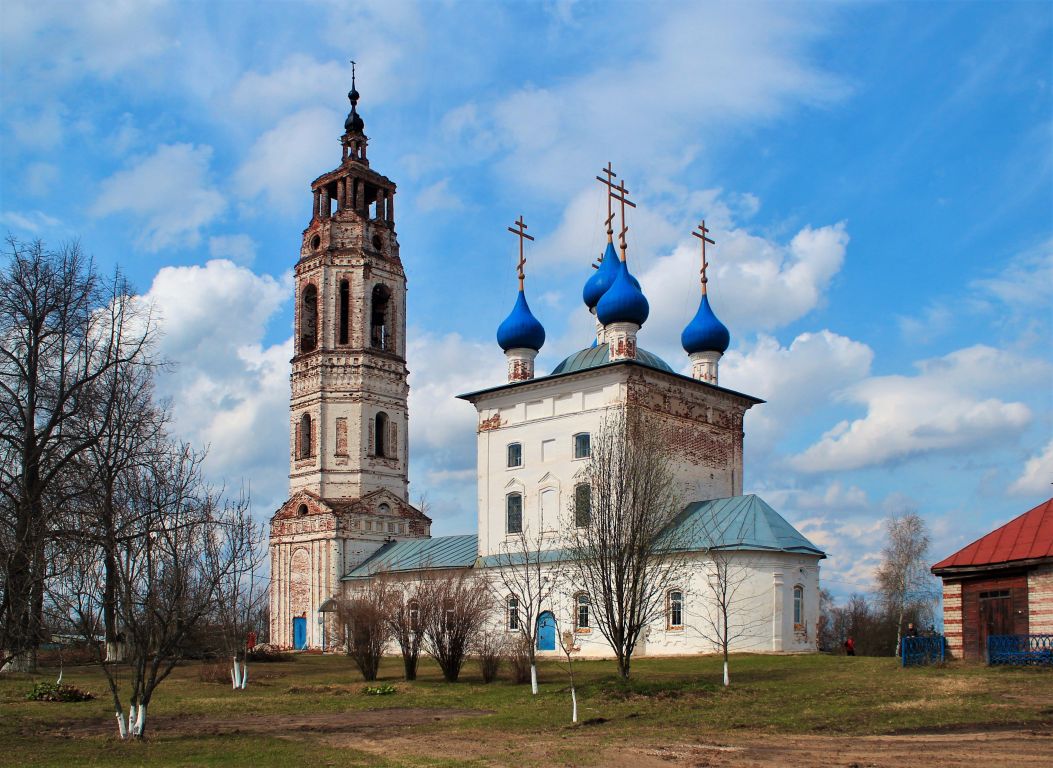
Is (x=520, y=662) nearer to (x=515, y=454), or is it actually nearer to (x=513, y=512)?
(x=513, y=512)

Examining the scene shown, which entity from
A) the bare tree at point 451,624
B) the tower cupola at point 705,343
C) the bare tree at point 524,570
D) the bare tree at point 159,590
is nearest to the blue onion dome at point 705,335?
the tower cupola at point 705,343

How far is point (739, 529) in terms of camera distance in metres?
28.7

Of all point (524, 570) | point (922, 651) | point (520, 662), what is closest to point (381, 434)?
point (524, 570)

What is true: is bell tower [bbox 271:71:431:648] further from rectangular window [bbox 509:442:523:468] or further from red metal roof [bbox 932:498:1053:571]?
red metal roof [bbox 932:498:1053:571]

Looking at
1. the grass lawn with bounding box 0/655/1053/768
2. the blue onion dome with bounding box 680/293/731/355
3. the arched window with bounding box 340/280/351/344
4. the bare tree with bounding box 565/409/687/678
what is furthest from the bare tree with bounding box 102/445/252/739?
the arched window with bounding box 340/280/351/344

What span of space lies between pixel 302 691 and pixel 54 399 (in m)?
9.57

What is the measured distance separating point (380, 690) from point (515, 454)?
13006 millimetres

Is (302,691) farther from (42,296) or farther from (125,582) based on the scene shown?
(42,296)

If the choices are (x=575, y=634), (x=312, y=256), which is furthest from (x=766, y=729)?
Result: (x=312, y=256)

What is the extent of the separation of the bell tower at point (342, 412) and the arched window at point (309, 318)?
0.04 meters

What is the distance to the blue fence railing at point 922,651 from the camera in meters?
22.1

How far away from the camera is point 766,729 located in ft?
48.6

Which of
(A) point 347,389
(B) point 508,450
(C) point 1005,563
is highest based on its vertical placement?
(A) point 347,389

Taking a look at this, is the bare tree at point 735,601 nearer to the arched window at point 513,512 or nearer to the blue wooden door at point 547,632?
the blue wooden door at point 547,632
